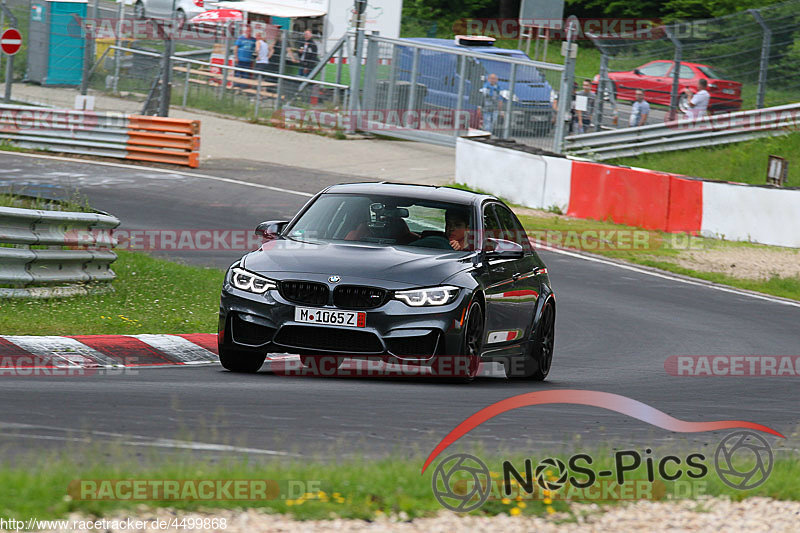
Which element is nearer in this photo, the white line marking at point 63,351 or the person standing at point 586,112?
the white line marking at point 63,351

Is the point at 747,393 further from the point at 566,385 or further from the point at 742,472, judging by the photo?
the point at 742,472

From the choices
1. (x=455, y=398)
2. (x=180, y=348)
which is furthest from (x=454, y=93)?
(x=455, y=398)

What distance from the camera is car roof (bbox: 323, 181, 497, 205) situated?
32.9ft

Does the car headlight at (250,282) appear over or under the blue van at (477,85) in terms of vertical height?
under

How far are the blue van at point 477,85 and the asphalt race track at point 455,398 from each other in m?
11.5

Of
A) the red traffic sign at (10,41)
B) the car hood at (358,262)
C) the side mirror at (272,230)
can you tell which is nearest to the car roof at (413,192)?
the side mirror at (272,230)

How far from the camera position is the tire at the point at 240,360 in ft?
29.9

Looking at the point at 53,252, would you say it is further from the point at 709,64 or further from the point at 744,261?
the point at 709,64

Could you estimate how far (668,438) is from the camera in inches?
294

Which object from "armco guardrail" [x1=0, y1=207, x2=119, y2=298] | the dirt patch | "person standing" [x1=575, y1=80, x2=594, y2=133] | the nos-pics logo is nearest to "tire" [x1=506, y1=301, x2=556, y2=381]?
the nos-pics logo

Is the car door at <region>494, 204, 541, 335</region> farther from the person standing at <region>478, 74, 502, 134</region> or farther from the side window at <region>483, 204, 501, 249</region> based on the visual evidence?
the person standing at <region>478, 74, 502, 134</region>

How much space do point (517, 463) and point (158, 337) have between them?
5343 mm

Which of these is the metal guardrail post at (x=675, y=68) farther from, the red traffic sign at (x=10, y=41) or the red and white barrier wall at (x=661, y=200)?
the red traffic sign at (x=10, y=41)

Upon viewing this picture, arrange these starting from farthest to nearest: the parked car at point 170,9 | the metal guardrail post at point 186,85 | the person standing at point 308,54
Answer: the parked car at point 170,9
the metal guardrail post at point 186,85
the person standing at point 308,54
